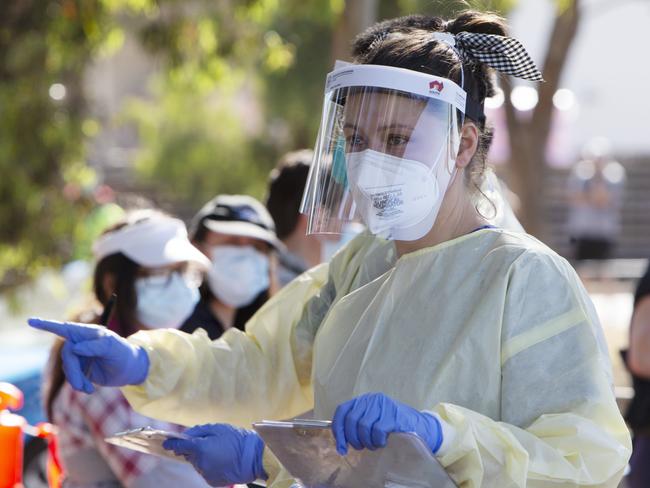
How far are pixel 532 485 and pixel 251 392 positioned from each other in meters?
0.83

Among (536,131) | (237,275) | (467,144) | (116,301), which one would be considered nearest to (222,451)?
(467,144)

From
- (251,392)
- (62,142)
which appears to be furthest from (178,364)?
(62,142)

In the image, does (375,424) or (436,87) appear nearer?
(375,424)

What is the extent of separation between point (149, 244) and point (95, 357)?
1.14 meters

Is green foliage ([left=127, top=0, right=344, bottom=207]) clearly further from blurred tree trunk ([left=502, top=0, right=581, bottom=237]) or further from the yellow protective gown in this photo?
the yellow protective gown

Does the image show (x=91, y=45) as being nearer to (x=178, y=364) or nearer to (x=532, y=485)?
(x=178, y=364)

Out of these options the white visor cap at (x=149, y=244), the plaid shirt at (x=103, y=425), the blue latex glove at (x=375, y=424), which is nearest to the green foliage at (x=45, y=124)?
the white visor cap at (x=149, y=244)

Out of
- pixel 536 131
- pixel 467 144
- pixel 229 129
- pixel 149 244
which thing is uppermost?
pixel 467 144

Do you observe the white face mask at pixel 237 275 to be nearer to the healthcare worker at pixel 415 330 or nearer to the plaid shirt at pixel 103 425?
the plaid shirt at pixel 103 425

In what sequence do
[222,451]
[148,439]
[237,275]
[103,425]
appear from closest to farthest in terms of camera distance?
[222,451]
[148,439]
[103,425]
[237,275]

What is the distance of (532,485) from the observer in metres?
2.05

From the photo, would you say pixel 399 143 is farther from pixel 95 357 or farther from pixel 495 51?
pixel 95 357

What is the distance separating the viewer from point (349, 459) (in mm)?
2061

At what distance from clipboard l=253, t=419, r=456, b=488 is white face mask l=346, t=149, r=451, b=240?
50 centimetres
